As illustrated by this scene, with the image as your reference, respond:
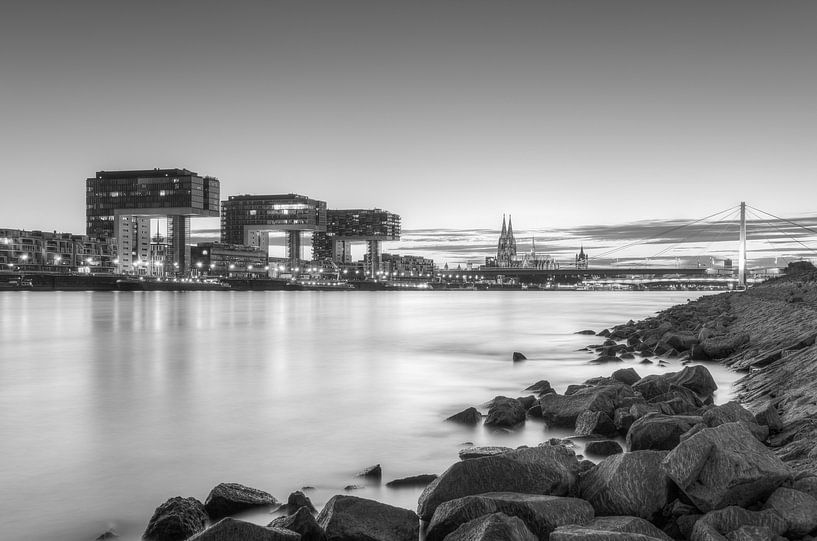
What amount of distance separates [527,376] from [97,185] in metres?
154

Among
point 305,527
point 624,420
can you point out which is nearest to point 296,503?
point 305,527

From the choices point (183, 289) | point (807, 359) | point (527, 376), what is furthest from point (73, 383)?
point (183, 289)

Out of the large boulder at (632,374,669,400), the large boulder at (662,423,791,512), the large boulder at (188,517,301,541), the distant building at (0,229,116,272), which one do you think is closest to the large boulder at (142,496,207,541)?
the large boulder at (188,517,301,541)

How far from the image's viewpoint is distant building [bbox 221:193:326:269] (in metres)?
178

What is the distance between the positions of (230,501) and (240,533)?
1763 millimetres

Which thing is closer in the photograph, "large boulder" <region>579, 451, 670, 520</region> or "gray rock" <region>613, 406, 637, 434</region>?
"large boulder" <region>579, 451, 670, 520</region>

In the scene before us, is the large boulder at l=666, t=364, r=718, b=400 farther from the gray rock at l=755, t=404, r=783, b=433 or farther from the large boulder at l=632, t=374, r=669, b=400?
the gray rock at l=755, t=404, r=783, b=433

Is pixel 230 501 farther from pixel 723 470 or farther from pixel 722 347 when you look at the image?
pixel 722 347

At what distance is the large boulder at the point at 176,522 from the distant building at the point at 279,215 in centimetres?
16496

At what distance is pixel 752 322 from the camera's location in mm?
23781

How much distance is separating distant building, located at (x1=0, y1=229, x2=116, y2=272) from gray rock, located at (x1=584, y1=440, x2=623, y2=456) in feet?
517

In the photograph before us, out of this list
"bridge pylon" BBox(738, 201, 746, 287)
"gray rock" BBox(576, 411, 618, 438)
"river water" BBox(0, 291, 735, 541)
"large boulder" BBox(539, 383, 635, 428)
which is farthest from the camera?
"bridge pylon" BBox(738, 201, 746, 287)

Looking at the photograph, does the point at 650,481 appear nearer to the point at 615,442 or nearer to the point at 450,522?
the point at 450,522

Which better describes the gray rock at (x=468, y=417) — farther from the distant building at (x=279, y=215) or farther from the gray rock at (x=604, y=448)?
the distant building at (x=279, y=215)
